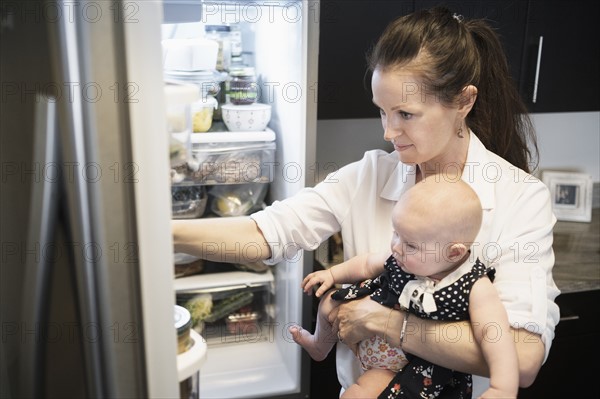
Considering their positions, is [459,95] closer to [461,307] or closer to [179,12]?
[461,307]

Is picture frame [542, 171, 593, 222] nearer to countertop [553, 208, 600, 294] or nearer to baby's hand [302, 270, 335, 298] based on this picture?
countertop [553, 208, 600, 294]

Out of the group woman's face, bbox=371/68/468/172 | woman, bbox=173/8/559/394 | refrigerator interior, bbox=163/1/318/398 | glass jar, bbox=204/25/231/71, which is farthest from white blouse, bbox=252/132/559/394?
glass jar, bbox=204/25/231/71

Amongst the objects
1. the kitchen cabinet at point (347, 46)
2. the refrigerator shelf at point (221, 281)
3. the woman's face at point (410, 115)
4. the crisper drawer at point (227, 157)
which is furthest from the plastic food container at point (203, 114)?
the woman's face at point (410, 115)

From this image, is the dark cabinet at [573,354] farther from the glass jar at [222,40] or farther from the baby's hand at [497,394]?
the glass jar at [222,40]

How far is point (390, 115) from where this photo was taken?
1.10 metres

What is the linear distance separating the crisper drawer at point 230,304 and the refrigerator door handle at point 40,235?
147 centimetres

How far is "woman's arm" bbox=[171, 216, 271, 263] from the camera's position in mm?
1204

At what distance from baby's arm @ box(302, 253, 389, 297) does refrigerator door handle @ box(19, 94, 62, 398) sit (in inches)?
33.3

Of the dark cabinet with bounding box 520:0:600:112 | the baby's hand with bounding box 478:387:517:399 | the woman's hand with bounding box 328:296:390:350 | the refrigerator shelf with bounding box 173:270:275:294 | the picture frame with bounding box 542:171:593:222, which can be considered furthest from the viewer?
the picture frame with bounding box 542:171:593:222

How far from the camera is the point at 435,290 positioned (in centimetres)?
109

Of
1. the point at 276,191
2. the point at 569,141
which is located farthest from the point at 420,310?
the point at 569,141

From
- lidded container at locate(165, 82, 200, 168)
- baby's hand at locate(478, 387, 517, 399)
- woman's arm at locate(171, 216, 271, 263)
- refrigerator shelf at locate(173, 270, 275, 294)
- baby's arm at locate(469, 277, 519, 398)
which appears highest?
lidded container at locate(165, 82, 200, 168)

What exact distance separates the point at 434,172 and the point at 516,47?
1021 millimetres

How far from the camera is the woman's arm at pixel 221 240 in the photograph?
120 centimetres
